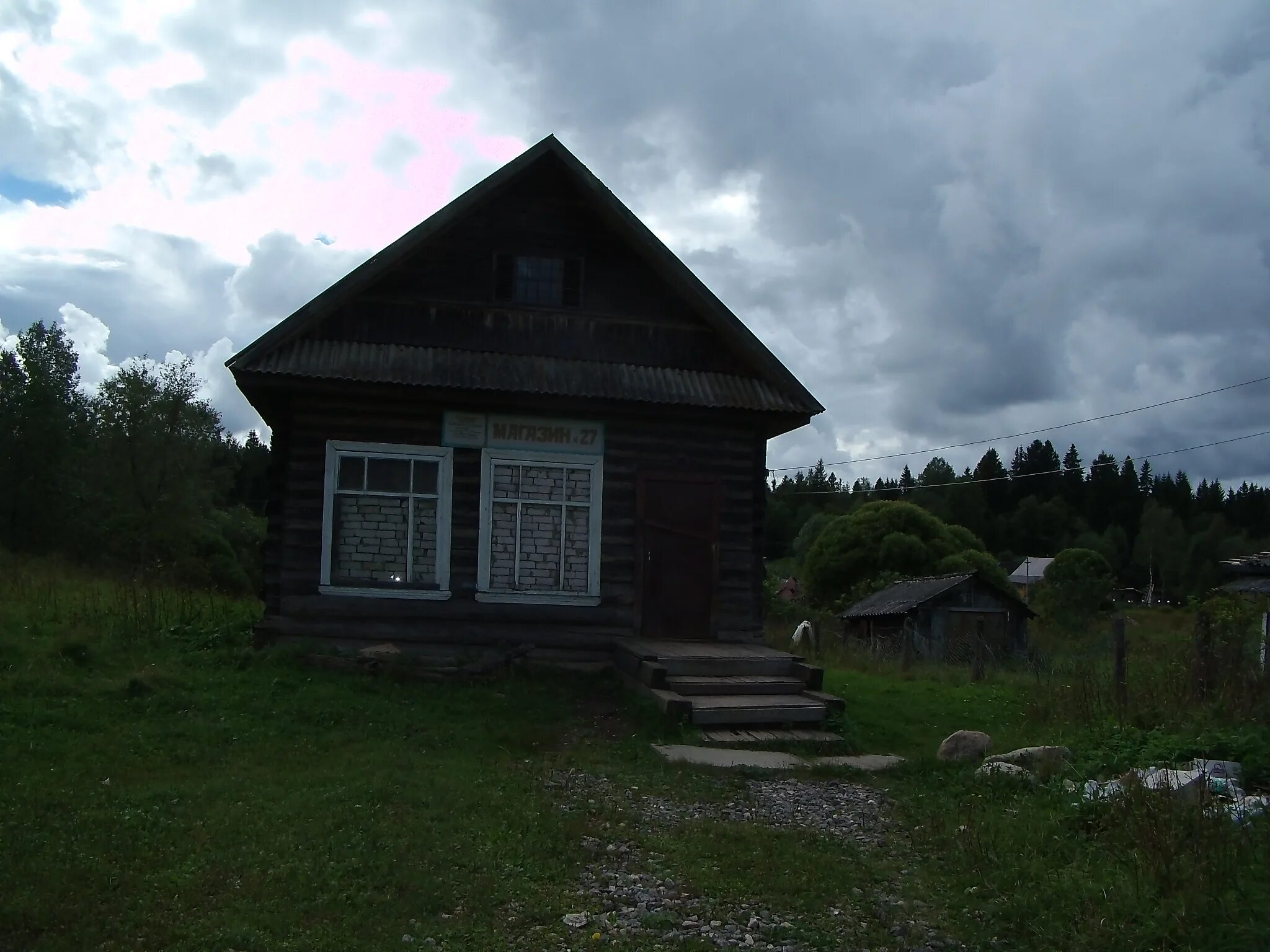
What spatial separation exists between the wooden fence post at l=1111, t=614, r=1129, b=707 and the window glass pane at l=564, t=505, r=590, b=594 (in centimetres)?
675

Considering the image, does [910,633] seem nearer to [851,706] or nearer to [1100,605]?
[1100,605]

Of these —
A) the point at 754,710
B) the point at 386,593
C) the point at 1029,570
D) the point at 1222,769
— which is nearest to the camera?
the point at 1222,769

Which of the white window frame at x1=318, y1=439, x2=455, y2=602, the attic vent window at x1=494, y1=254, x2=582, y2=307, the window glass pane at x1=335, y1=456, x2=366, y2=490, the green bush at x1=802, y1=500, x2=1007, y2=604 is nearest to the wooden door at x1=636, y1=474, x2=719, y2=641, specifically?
the white window frame at x1=318, y1=439, x2=455, y2=602

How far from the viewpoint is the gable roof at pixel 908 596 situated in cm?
4056

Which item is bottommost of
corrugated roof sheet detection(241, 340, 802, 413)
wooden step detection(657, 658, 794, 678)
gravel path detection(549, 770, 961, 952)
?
gravel path detection(549, 770, 961, 952)

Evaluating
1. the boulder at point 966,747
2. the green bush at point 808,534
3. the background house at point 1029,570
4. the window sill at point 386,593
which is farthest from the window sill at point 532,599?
the background house at point 1029,570

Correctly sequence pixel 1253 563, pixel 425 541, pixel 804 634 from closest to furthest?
pixel 425 541
pixel 1253 563
pixel 804 634

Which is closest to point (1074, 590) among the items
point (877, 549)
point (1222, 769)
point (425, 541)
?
point (877, 549)

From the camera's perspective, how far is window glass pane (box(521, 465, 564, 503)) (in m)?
15.1

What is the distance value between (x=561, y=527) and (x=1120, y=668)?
729 cm

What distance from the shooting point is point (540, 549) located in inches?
592

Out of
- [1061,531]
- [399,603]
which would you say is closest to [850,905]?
[399,603]

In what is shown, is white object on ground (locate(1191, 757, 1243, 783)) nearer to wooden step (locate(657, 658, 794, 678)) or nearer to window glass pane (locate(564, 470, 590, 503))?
wooden step (locate(657, 658, 794, 678))

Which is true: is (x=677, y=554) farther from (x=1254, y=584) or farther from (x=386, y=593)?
(x=1254, y=584)
